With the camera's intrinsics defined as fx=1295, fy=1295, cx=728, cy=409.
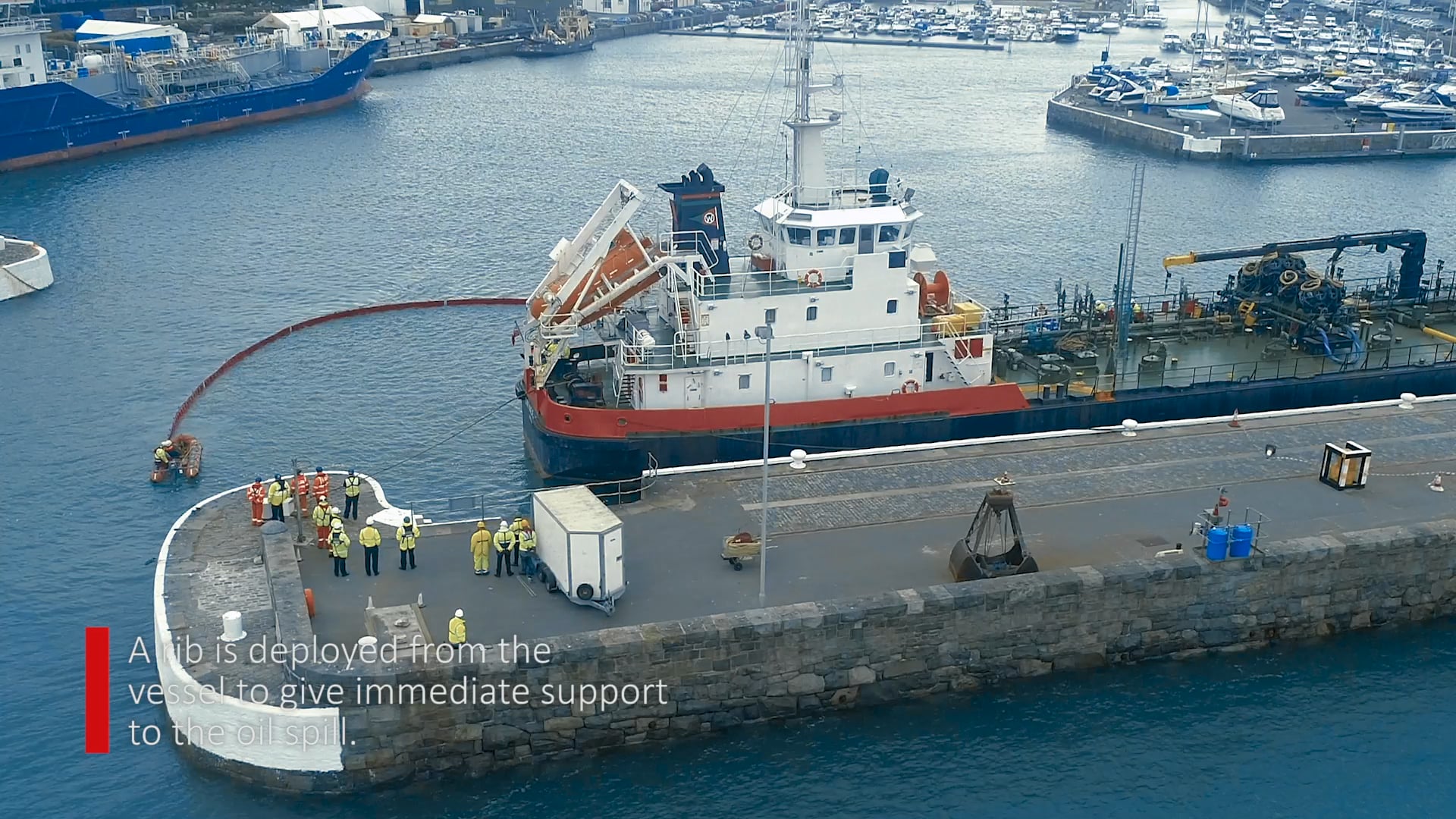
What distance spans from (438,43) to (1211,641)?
120065mm

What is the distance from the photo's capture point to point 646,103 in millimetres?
107062

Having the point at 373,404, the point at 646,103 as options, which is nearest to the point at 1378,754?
the point at 373,404

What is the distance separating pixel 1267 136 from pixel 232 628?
269ft

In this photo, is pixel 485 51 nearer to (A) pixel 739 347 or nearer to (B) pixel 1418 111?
(B) pixel 1418 111

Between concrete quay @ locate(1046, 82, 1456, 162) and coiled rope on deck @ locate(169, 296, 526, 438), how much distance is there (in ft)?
177

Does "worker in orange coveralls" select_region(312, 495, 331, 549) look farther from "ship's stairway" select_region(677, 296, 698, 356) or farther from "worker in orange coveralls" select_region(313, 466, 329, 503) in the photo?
"ship's stairway" select_region(677, 296, 698, 356)

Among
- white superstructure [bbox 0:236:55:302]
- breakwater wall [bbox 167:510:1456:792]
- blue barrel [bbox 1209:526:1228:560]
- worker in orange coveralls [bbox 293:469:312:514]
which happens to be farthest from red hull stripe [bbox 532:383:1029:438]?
white superstructure [bbox 0:236:55:302]

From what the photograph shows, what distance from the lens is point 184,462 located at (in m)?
36.9

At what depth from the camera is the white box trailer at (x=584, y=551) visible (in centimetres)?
2417

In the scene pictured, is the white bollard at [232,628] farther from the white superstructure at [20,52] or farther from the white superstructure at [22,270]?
the white superstructure at [20,52]

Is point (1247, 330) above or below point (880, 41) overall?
below

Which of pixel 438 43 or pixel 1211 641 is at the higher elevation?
pixel 438 43

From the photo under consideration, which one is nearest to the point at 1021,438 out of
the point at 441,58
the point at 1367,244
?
the point at 1367,244

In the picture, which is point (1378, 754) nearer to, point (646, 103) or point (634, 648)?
point (634, 648)
